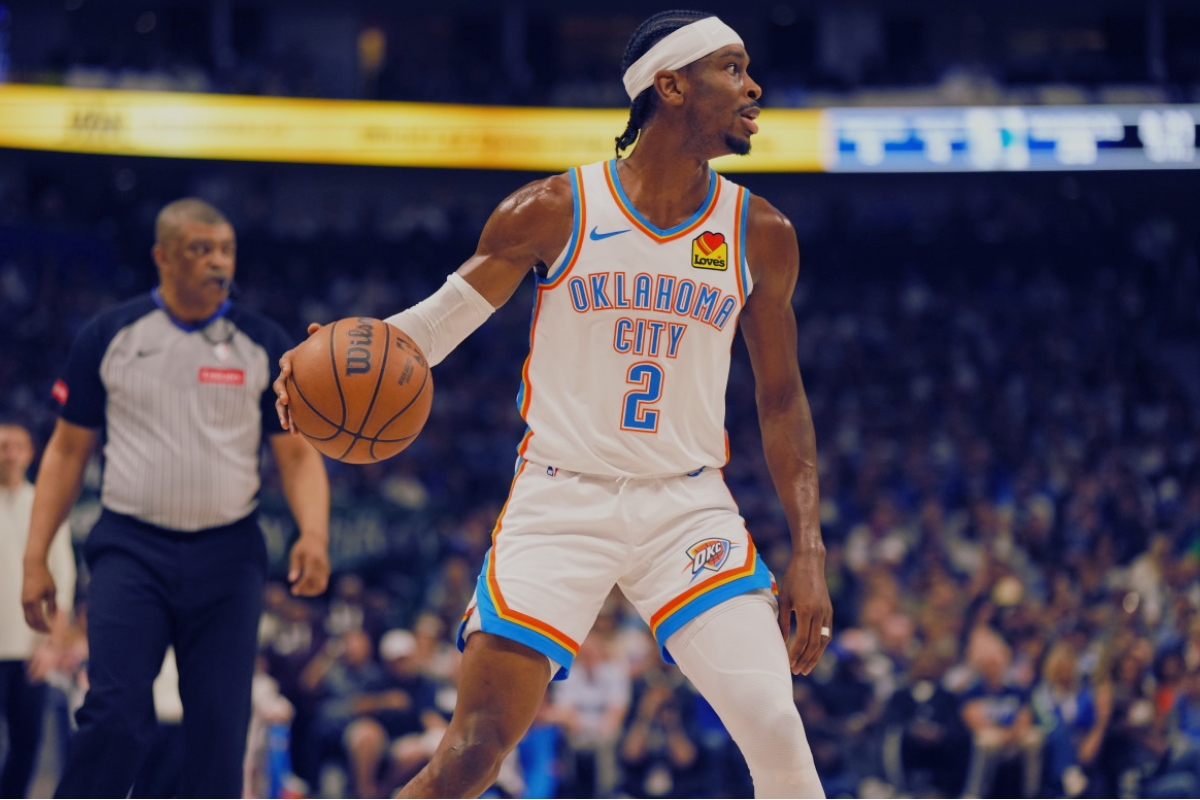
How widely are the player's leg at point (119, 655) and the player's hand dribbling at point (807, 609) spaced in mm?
1954

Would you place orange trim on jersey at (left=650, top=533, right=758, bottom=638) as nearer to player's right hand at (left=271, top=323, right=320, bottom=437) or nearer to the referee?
player's right hand at (left=271, top=323, right=320, bottom=437)

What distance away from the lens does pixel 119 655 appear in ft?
12.4

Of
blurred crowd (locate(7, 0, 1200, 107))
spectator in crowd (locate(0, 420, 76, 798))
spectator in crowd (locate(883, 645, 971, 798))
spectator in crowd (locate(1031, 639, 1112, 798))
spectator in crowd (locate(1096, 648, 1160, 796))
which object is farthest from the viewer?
blurred crowd (locate(7, 0, 1200, 107))

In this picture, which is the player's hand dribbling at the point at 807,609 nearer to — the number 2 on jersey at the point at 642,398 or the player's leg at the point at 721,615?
the player's leg at the point at 721,615

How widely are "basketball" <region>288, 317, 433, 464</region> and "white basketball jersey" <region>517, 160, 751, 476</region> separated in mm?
368

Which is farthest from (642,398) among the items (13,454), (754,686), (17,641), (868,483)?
(868,483)

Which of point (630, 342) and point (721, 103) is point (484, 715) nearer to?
point (630, 342)

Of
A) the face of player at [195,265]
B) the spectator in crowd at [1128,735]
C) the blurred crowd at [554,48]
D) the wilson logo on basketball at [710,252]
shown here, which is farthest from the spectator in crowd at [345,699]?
the blurred crowd at [554,48]

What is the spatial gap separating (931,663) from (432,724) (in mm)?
3311

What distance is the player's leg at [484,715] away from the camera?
9.74 feet

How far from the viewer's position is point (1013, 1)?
18234mm

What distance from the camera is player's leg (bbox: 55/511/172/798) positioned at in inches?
146

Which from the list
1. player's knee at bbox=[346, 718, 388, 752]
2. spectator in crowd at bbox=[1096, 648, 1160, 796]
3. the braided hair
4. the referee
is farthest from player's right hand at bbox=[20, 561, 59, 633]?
spectator in crowd at bbox=[1096, 648, 1160, 796]

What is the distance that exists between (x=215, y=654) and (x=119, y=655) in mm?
295
